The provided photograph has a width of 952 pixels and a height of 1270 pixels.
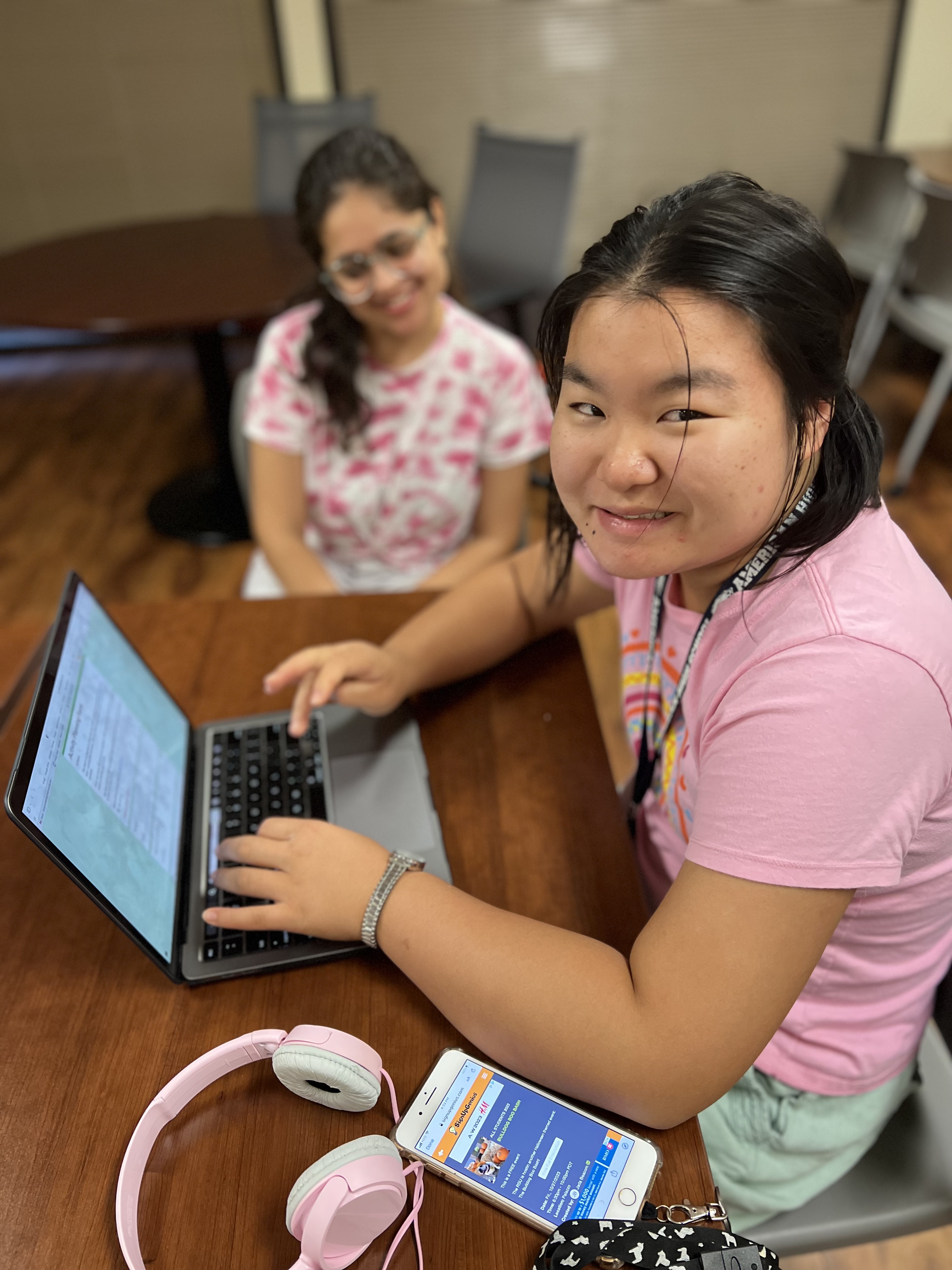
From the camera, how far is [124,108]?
3.84 metres

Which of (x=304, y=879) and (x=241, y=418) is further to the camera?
(x=241, y=418)

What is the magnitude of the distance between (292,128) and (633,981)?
3495mm

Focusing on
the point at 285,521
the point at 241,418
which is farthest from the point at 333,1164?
the point at 241,418

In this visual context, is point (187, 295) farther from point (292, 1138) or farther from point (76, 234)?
point (292, 1138)

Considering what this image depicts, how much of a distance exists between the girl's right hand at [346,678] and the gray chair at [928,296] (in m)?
2.08

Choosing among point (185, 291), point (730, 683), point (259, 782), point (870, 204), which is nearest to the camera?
point (730, 683)

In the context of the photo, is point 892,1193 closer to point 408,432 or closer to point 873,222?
point 408,432

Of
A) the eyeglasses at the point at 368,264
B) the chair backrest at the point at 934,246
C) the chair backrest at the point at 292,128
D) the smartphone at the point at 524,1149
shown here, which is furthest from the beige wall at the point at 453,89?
the smartphone at the point at 524,1149

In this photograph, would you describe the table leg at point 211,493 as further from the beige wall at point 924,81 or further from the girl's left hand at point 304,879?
the beige wall at point 924,81

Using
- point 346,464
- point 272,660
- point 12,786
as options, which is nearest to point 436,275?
point 346,464

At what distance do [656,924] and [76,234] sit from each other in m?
3.28

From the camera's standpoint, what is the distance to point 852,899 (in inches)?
27.2

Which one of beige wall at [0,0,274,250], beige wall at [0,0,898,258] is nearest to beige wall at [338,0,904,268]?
beige wall at [0,0,898,258]

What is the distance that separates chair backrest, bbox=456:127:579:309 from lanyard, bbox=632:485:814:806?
194cm
